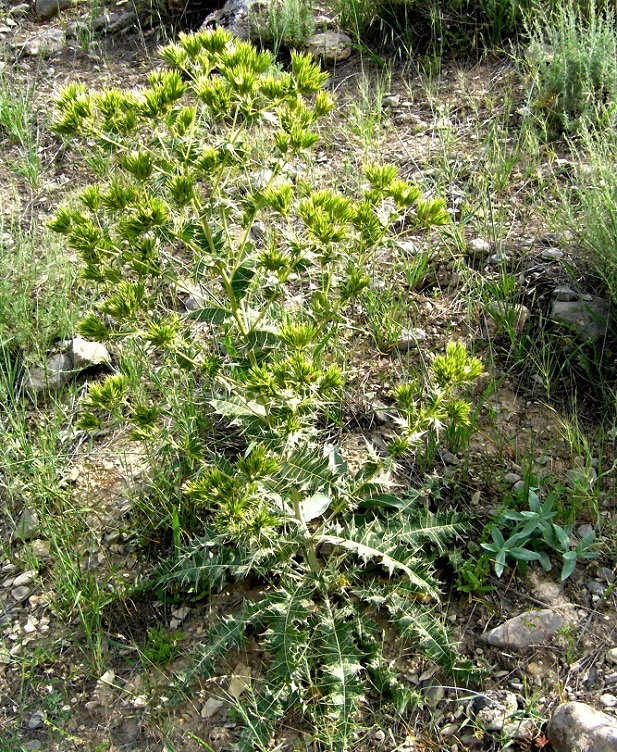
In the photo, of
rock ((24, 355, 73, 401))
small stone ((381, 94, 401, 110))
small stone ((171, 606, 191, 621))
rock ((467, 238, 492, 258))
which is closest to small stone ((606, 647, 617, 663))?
small stone ((171, 606, 191, 621))

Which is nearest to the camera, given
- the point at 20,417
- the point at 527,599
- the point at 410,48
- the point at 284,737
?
the point at 284,737

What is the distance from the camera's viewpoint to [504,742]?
230 centimetres

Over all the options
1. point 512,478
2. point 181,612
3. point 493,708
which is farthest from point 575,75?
point 181,612

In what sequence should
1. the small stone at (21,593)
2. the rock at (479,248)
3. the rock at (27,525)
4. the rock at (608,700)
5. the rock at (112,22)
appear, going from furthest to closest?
the rock at (112,22) → the rock at (479,248) → the rock at (27,525) → the small stone at (21,593) → the rock at (608,700)

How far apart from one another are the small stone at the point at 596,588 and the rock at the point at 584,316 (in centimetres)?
98

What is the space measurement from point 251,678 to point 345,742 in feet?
1.24

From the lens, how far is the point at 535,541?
2.67 metres

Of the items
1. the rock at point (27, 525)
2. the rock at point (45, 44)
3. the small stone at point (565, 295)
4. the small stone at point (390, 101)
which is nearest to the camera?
the rock at point (27, 525)

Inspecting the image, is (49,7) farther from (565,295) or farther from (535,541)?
(535,541)

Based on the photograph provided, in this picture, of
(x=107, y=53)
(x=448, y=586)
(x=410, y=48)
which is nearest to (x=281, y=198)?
(x=448, y=586)

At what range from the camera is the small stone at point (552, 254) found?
3400mm

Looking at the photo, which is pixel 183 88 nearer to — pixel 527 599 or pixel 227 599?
pixel 227 599

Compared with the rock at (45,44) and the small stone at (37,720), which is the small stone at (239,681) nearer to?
the small stone at (37,720)

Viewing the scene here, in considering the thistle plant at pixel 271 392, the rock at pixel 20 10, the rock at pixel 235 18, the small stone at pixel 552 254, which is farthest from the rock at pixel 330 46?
the thistle plant at pixel 271 392
